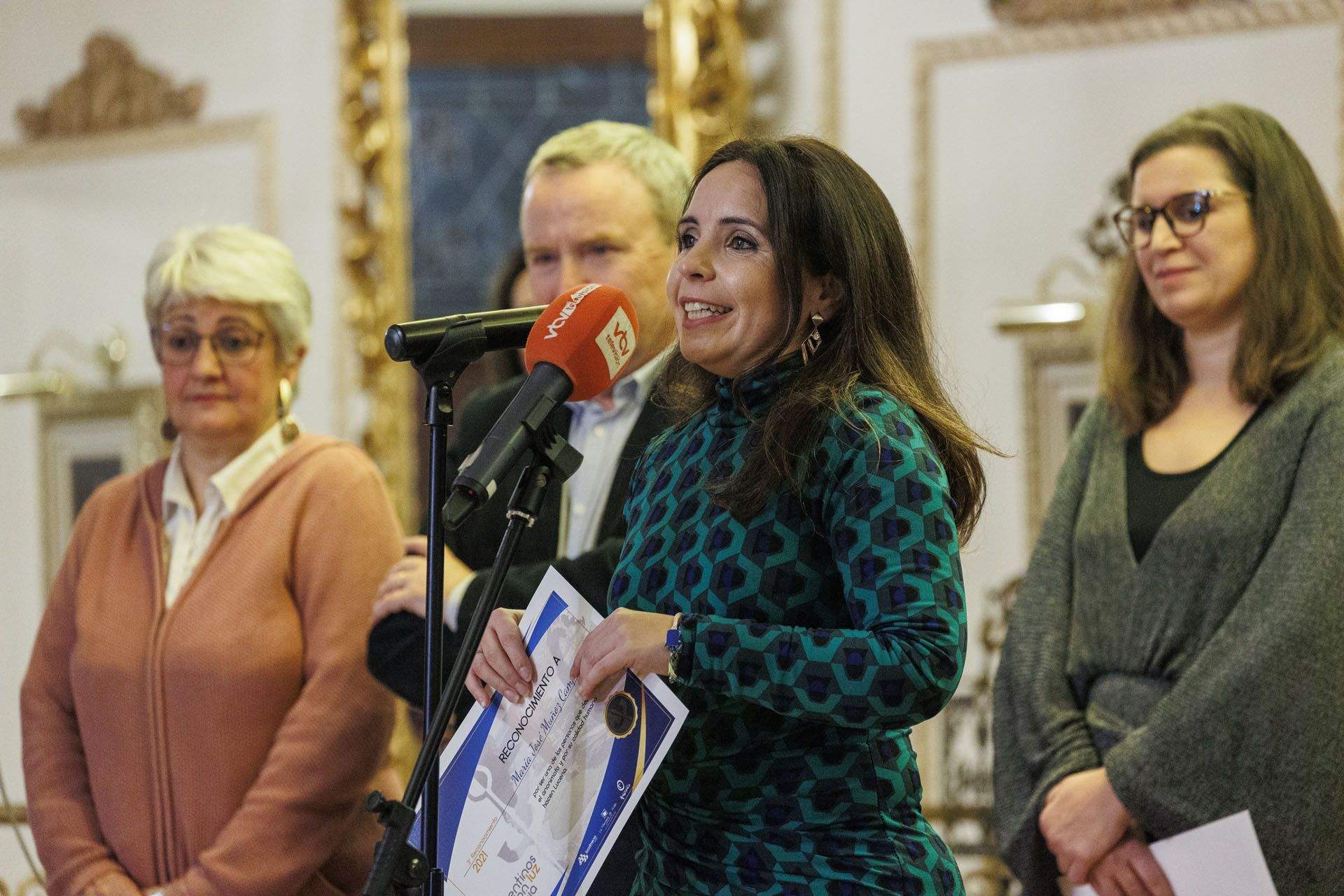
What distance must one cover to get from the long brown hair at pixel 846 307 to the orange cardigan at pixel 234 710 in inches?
43.2

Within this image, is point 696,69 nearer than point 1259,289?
No

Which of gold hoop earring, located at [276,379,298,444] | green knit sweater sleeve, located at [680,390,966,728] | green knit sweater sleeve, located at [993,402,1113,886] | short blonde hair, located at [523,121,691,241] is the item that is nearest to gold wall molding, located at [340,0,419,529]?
gold hoop earring, located at [276,379,298,444]

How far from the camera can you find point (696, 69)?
3979 millimetres

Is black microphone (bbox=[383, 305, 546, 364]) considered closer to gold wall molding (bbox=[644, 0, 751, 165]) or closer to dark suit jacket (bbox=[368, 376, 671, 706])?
dark suit jacket (bbox=[368, 376, 671, 706])

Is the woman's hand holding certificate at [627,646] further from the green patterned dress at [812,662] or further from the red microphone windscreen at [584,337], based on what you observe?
the red microphone windscreen at [584,337]

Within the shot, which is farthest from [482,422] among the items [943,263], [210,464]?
[943,263]

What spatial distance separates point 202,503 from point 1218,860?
Answer: 69.9 inches

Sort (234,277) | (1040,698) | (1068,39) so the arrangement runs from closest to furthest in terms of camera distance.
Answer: (1040,698) → (234,277) → (1068,39)

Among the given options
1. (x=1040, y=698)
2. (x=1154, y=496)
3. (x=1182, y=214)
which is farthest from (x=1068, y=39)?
(x=1040, y=698)

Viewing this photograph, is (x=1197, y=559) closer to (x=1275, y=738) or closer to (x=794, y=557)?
(x=1275, y=738)

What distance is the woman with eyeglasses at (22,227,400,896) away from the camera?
94.4 inches

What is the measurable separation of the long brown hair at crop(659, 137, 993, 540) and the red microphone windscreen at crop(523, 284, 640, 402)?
15 centimetres

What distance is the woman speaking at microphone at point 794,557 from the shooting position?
57.8 inches

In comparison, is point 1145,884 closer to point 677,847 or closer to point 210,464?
point 677,847
